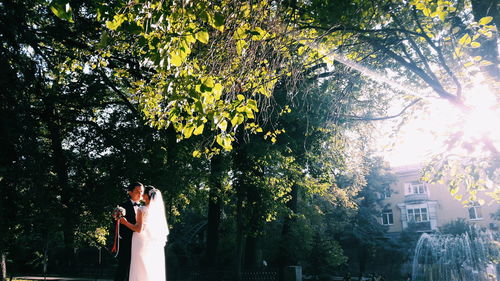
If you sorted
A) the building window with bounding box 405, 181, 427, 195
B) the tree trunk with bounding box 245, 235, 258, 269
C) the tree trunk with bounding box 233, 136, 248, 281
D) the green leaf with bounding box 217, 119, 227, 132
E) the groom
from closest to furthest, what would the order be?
the green leaf with bounding box 217, 119, 227, 132 < the groom < the tree trunk with bounding box 233, 136, 248, 281 < the tree trunk with bounding box 245, 235, 258, 269 < the building window with bounding box 405, 181, 427, 195

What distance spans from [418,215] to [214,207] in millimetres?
38945

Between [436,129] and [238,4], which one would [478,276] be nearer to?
[436,129]

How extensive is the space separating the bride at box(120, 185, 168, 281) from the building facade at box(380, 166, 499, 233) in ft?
146

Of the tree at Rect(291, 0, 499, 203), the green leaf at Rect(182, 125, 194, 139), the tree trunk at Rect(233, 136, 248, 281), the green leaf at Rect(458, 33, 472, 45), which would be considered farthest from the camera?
the tree trunk at Rect(233, 136, 248, 281)

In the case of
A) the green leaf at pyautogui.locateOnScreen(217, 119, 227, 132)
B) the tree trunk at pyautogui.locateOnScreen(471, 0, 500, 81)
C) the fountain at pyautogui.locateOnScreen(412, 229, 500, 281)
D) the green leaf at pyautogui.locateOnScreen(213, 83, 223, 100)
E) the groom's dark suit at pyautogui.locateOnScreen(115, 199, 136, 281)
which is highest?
the tree trunk at pyautogui.locateOnScreen(471, 0, 500, 81)

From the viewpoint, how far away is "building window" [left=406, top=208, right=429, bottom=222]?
49.1 m

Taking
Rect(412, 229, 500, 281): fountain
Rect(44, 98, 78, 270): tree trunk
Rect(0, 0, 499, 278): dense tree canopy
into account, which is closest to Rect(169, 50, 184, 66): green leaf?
Rect(0, 0, 499, 278): dense tree canopy

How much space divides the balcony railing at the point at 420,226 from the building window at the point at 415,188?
4.57m

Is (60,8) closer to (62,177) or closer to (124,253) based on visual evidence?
(124,253)

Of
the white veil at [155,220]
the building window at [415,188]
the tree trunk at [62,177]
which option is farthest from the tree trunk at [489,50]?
the building window at [415,188]

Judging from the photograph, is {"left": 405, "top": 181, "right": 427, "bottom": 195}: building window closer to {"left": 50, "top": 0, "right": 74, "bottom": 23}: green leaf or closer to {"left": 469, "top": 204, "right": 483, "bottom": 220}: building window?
{"left": 469, "top": 204, "right": 483, "bottom": 220}: building window

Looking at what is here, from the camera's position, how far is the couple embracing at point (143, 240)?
6633 millimetres

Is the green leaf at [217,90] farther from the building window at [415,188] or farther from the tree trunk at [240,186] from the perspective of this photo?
the building window at [415,188]

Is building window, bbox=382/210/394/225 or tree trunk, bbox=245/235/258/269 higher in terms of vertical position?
building window, bbox=382/210/394/225
